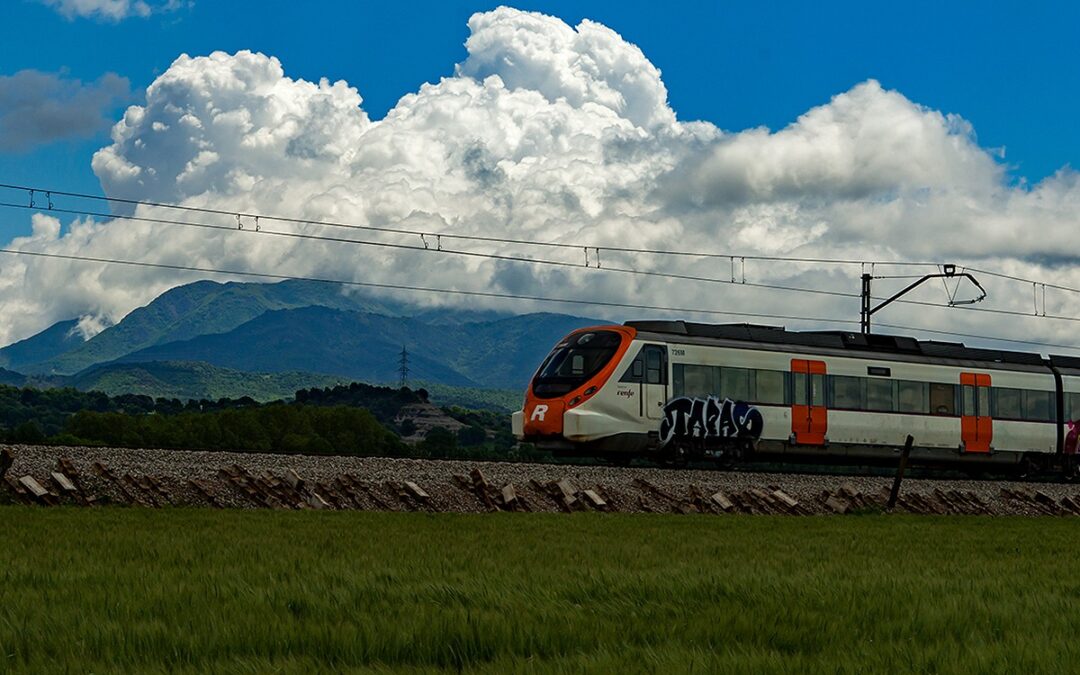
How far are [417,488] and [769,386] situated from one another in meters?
18.1

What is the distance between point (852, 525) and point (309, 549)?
31.1 ft

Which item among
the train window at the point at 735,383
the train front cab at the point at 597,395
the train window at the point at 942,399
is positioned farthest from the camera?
the train window at the point at 942,399

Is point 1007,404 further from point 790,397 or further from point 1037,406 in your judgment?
point 790,397

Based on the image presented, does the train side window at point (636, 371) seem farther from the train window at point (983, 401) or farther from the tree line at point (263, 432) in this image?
the train window at point (983, 401)

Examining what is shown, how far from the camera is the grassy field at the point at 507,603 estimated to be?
5910 mm

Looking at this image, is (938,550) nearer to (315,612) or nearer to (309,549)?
(309,549)

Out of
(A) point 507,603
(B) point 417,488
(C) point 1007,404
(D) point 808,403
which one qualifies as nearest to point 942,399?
(C) point 1007,404

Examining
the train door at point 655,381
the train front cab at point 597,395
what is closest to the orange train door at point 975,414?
the train door at point 655,381

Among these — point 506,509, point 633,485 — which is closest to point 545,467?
point 633,485

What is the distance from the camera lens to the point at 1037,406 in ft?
133

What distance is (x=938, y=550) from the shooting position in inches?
540

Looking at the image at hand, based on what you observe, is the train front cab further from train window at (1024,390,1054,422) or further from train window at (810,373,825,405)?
train window at (1024,390,1054,422)

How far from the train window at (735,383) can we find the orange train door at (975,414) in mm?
8799

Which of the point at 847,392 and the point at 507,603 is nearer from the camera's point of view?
the point at 507,603
